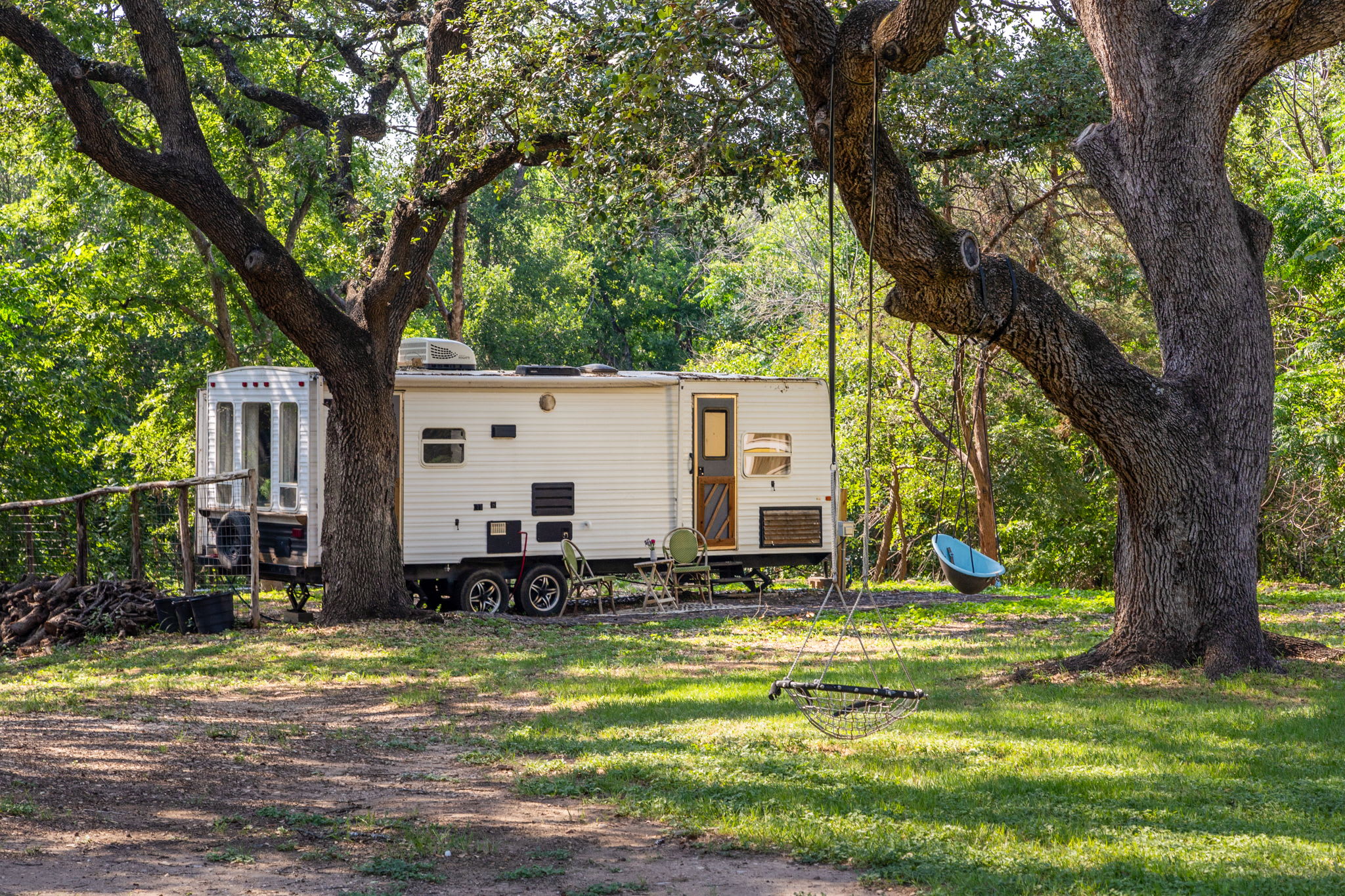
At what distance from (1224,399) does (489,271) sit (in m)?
27.7

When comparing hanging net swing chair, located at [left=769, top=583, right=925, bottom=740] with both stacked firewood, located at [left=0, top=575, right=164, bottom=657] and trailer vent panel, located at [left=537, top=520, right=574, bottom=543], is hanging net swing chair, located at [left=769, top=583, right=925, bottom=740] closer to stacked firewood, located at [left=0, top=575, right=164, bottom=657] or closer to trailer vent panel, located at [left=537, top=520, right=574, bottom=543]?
trailer vent panel, located at [left=537, top=520, right=574, bottom=543]

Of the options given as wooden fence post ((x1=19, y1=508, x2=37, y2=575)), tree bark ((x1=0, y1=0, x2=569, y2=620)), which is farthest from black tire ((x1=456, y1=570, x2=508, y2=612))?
wooden fence post ((x1=19, y1=508, x2=37, y2=575))

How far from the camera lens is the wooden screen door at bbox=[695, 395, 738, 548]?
15.0m

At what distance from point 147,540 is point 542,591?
14.2 feet

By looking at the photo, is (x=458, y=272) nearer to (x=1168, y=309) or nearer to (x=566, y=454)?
(x=566, y=454)

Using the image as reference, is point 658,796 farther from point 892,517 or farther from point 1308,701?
point 892,517

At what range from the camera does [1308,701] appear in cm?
740

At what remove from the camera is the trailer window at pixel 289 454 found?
13.3 m

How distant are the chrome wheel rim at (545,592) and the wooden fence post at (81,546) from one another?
4.44m

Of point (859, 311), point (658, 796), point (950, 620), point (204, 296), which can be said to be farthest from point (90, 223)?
point (658, 796)

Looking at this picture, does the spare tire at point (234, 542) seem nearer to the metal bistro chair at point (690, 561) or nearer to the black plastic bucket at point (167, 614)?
the black plastic bucket at point (167, 614)

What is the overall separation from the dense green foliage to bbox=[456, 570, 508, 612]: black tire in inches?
144

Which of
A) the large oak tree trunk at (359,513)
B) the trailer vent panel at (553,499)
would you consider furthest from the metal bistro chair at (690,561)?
the large oak tree trunk at (359,513)

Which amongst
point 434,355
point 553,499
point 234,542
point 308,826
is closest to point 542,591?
point 553,499
